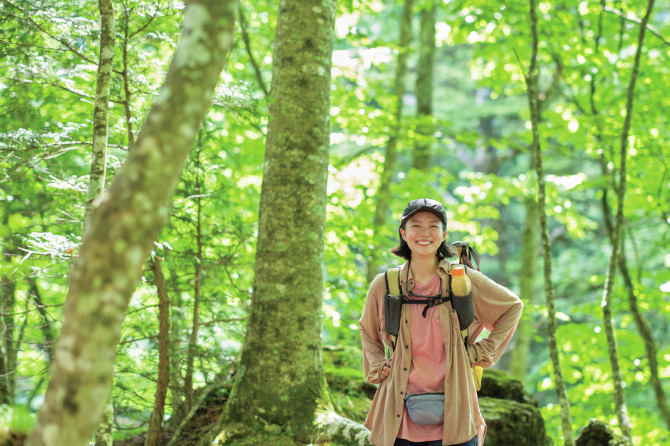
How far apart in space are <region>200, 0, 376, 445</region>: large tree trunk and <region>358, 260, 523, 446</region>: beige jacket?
939mm

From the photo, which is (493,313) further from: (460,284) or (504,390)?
(504,390)

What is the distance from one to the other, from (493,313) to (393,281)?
21.9 inches

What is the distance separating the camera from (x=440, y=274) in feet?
8.27

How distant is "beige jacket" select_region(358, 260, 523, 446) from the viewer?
231 cm

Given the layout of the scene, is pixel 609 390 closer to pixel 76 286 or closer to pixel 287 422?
pixel 287 422

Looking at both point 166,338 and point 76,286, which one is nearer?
point 76,286

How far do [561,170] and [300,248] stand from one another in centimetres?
1805

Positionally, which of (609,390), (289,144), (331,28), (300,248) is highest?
(331,28)

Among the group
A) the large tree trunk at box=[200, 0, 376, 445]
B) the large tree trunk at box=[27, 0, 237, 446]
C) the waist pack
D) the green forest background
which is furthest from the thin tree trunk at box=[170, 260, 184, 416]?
the large tree trunk at box=[27, 0, 237, 446]

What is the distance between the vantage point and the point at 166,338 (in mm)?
3852

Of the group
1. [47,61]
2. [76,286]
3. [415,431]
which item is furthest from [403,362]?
[47,61]

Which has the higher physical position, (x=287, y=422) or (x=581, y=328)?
(x=581, y=328)

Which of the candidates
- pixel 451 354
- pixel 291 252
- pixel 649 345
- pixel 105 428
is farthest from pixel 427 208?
pixel 649 345

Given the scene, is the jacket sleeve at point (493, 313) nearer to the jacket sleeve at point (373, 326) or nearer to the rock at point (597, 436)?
the jacket sleeve at point (373, 326)
